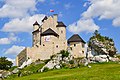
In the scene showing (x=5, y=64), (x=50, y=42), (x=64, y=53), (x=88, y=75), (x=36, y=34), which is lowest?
(x=88, y=75)

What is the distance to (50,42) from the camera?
106125 mm

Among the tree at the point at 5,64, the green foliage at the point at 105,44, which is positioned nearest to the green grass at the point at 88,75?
the green foliage at the point at 105,44

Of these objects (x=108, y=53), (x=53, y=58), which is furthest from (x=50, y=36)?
(x=108, y=53)

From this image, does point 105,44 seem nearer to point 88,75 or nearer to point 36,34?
point 36,34

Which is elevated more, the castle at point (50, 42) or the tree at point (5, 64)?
the castle at point (50, 42)

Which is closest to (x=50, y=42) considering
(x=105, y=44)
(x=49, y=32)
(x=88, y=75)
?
(x=49, y=32)

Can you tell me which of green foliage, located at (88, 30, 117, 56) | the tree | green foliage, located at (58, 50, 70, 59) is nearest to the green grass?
green foliage, located at (58, 50, 70, 59)

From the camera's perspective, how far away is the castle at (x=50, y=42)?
106 m

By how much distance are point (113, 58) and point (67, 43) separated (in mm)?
17293

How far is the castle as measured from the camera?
10562cm

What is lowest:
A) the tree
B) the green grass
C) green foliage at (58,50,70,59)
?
the green grass

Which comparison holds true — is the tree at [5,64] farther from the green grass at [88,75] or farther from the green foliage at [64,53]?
the green grass at [88,75]

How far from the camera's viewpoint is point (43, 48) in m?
106

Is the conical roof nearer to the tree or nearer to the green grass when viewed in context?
the tree
